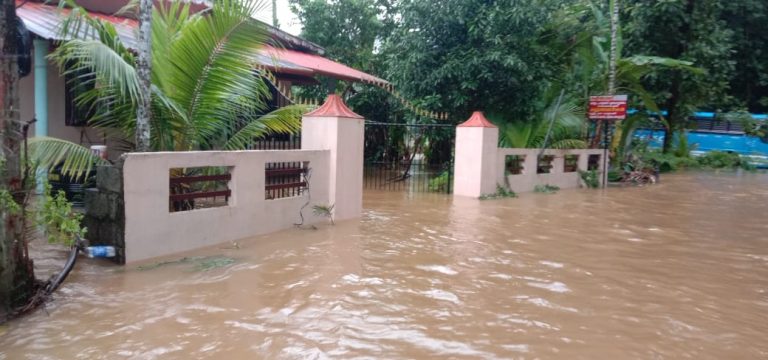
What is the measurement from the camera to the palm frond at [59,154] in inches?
242

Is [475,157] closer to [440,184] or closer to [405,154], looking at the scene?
[440,184]

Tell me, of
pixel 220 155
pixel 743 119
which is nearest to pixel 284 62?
pixel 220 155

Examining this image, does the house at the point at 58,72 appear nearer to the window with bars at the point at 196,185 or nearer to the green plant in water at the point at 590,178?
the window with bars at the point at 196,185

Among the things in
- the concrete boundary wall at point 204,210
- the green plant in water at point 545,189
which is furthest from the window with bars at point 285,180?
the green plant in water at point 545,189

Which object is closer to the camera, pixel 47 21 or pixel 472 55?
pixel 47 21

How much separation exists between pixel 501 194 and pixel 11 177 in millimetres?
10117

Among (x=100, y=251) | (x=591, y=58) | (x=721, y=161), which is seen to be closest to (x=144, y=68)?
(x=100, y=251)

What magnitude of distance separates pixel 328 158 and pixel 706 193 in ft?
36.3

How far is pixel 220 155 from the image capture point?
6926 millimetres

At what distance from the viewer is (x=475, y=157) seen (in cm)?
1258

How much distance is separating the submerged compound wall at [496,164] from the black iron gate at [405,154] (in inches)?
64.4

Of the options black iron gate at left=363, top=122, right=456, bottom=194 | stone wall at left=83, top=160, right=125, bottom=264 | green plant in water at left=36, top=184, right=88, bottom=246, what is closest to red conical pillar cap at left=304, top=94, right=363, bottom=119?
stone wall at left=83, top=160, right=125, bottom=264

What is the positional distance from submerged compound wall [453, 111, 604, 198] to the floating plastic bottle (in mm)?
8133

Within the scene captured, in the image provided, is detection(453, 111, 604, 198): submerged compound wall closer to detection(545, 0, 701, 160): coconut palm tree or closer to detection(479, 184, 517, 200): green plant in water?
detection(479, 184, 517, 200): green plant in water
